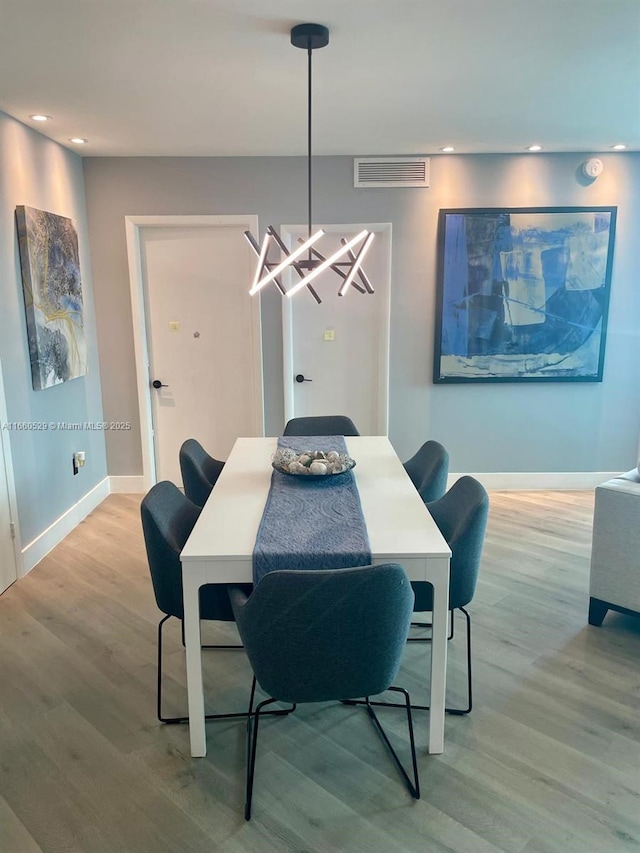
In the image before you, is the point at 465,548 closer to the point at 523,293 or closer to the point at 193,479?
the point at 193,479

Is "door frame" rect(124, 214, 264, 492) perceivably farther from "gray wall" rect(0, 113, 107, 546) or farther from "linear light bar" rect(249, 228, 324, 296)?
"linear light bar" rect(249, 228, 324, 296)

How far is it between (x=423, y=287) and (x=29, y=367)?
2.77 meters

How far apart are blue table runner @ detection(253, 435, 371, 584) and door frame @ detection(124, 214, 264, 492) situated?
1967 mm

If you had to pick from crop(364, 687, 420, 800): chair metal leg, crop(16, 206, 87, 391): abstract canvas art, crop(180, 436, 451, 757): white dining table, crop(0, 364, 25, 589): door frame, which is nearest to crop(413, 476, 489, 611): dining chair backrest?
crop(180, 436, 451, 757): white dining table

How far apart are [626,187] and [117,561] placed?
4377 millimetres

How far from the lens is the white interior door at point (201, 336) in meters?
4.51

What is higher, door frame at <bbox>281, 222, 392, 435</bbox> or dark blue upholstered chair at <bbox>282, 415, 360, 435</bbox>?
door frame at <bbox>281, 222, 392, 435</bbox>

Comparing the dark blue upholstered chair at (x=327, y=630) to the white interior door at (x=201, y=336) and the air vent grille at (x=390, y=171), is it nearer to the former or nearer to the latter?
the white interior door at (x=201, y=336)

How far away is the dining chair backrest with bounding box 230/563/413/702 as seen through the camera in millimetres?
1585

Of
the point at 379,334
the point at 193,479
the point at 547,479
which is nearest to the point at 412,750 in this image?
the point at 193,479

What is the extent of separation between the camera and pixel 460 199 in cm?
439

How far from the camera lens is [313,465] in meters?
2.57

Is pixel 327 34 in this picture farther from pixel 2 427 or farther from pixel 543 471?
pixel 543 471

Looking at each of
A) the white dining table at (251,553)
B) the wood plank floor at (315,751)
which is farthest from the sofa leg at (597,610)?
the white dining table at (251,553)
